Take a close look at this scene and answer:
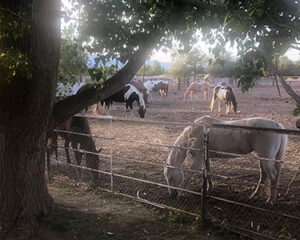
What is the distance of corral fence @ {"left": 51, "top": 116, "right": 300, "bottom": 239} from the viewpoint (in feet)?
12.4

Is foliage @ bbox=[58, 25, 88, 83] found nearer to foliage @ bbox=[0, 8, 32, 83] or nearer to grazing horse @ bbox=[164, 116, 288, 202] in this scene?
foliage @ bbox=[0, 8, 32, 83]

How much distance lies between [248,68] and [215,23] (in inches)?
22.3

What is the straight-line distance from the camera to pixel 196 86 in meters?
22.6

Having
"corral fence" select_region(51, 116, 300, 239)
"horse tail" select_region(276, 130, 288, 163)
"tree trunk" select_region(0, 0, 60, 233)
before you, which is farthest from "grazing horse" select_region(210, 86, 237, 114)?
"tree trunk" select_region(0, 0, 60, 233)

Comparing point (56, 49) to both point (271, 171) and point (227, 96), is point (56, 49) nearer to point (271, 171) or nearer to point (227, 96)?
point (271, 171)

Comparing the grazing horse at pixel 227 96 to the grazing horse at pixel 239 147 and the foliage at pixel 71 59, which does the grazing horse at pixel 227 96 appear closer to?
the grazing horse at pixel 239 147

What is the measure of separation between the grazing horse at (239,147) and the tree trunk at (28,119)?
76.4 inches

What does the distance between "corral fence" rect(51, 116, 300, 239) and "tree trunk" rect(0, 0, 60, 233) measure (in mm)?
1291

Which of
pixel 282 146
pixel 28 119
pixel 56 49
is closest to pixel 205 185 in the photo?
pixel 282 146

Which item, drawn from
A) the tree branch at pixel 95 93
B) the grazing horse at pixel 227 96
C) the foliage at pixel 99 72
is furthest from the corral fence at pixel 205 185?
the grazing horse at pixel 227 96

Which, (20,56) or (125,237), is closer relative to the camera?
(20,56)

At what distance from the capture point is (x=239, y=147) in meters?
5.18

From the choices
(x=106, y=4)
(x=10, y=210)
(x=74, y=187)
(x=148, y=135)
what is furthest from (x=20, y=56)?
(x=148, y=135)

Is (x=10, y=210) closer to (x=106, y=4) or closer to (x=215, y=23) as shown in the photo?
(x=106, y=4)
